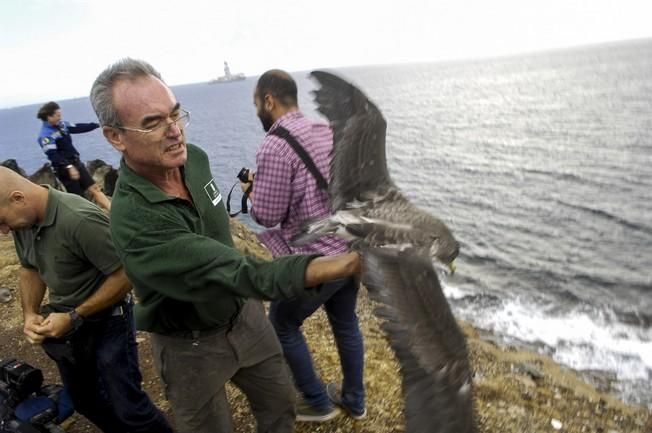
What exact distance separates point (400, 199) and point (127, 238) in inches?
83.0

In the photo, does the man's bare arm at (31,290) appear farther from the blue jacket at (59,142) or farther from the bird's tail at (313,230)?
the blue jacket at (59,142)

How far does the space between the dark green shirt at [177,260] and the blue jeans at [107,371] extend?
102 centimetres

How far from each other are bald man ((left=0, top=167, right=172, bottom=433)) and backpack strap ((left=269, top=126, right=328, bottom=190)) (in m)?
1.33

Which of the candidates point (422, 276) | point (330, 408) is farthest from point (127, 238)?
point (330, 408)

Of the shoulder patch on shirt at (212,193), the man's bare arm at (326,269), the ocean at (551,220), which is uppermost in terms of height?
the shoulder patch on shirt at (212,193)

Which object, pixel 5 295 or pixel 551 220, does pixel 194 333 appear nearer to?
pixel 5 295

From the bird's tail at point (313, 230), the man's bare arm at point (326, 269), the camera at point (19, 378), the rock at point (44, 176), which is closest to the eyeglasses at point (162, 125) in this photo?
the man's bare arm at point (326, 269)

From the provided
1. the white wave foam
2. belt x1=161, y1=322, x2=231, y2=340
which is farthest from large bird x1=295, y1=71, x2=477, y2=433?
the white wave foam

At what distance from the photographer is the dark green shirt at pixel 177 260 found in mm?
2070

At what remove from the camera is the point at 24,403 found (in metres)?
3.57

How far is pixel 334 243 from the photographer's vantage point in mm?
3355

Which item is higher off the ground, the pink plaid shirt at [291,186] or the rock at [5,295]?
the pink plaid shirt at [291,186]

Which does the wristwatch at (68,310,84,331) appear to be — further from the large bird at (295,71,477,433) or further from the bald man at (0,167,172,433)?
the large bird at (295,71,477,433)

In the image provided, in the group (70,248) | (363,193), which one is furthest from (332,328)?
(70,248)
